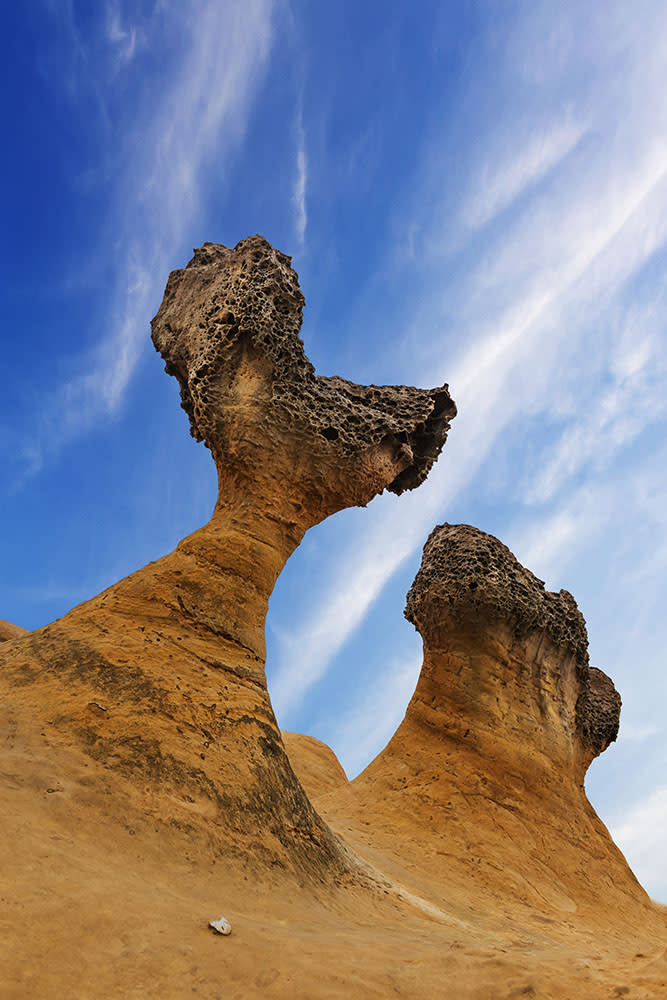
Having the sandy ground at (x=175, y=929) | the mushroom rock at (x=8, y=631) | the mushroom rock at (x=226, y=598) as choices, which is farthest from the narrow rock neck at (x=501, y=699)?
the mushroom rock at (x=8, y=631)

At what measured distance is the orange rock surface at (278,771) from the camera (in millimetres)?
2791

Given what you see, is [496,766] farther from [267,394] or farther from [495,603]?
[267,394]

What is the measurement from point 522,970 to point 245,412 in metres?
5.63

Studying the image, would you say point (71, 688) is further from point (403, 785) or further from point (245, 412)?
point (403, 785)

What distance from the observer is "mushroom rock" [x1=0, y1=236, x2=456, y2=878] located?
14.2ft

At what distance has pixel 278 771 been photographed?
502 centimetres

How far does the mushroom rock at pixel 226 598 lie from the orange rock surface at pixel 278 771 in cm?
2

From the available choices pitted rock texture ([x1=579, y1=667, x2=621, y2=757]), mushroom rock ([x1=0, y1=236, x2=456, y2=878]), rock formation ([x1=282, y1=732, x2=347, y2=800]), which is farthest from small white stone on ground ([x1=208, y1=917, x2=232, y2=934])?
pitted rock texture ([x1=579, y1=667, x2=621, y2=757])

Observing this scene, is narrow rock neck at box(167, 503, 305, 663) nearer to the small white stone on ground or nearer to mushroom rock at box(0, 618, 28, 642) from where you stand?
the small white stone on ground

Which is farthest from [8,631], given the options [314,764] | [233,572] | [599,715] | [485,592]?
[599,715]

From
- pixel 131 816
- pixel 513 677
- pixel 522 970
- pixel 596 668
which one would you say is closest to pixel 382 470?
pixel 513 677

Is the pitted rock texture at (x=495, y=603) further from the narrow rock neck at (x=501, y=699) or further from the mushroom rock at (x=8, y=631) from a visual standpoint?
the mushroom rock at (x=8, y=631)

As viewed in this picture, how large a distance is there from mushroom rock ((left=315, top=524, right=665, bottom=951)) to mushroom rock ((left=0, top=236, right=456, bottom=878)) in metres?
2.06

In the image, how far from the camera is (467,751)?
350 inches
